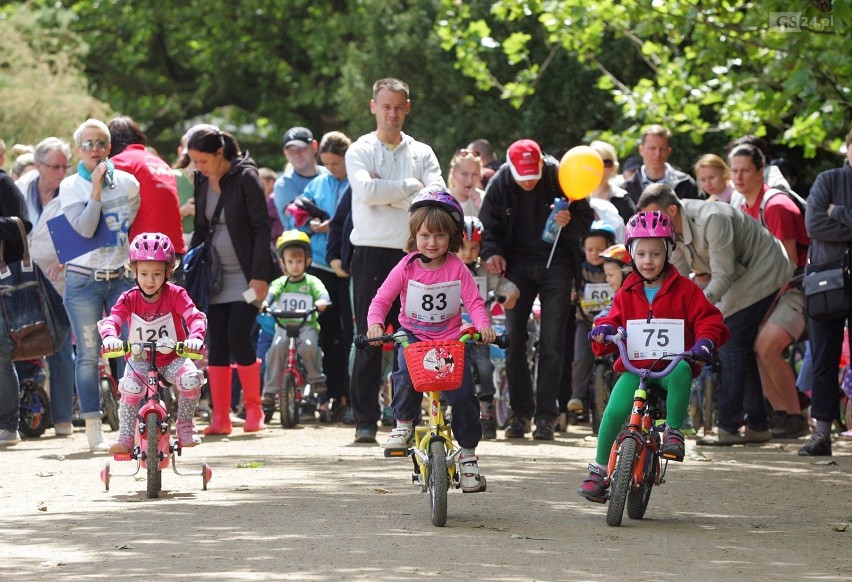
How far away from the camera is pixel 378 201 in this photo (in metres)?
13.2

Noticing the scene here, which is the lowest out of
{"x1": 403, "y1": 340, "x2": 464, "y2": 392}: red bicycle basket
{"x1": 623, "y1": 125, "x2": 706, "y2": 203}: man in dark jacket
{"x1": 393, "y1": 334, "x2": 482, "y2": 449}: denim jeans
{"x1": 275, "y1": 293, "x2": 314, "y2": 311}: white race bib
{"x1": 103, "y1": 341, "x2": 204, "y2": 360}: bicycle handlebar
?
{"x1": 393, "y1": 334, "x2": 482, "y2": 449}: denim jeans

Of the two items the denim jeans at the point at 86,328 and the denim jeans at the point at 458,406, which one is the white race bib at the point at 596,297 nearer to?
the denim jeans at the point at 86,328

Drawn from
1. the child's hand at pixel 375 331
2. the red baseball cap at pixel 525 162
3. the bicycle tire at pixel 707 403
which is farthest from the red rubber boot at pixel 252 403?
the child's hand at pixel 375 331

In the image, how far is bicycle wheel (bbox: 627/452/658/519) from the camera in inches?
363

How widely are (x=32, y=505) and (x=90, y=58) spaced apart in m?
32.3

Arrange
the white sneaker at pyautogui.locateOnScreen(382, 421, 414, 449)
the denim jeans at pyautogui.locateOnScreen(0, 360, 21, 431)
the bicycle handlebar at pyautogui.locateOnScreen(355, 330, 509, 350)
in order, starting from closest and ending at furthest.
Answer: the bicycle handlebar at pyautogui.locateOnScreen(355, 330, 509, 350), the white sneaker at pyautogui.locateOnScreen(382, 421, 414, 449), the denim jeans at pyautogui.locateOnScreen(0, 360, 21, 431)

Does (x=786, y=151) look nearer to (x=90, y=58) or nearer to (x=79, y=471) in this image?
(x=79, y=471)

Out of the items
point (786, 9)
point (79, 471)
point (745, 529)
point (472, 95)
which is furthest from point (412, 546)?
point (472, 95)

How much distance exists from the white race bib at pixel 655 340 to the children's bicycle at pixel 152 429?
2.51 m

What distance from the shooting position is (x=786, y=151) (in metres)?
25.5

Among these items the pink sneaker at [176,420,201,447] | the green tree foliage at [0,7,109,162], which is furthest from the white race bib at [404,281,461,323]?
the green tree foliage at [0,7,109,162]

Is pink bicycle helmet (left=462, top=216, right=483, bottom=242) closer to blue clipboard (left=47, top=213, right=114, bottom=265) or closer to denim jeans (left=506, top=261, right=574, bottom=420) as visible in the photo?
denim jeans (left=506, top=261, right=574, bottom=420)

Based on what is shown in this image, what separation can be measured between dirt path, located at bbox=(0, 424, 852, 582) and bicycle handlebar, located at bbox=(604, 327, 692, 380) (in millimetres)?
793

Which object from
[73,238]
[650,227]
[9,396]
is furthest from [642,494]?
[9,396]
